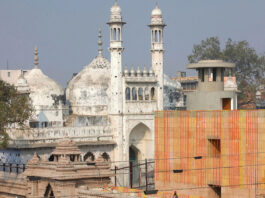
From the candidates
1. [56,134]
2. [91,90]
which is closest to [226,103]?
[56,134]

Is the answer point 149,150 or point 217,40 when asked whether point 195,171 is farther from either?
point 217,40

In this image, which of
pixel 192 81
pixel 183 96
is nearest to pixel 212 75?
pixel 183 96

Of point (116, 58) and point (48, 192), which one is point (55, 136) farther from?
point (48, 192)

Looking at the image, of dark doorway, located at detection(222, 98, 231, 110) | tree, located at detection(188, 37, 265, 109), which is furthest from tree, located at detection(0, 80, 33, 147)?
tree, located at detection(188, 37, 265, 109)

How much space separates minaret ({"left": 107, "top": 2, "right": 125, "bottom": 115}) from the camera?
47.6 m

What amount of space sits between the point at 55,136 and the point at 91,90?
6200mm

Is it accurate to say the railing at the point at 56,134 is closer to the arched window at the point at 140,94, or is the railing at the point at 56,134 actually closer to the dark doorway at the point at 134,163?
the dark doorway at the point at 134,163

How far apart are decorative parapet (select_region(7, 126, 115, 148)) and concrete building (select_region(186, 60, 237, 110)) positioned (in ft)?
40.8

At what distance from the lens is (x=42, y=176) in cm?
3116

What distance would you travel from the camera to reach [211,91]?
105 feet

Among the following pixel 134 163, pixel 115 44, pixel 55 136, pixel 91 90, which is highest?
pixel 115 44

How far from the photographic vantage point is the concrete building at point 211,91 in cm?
3197

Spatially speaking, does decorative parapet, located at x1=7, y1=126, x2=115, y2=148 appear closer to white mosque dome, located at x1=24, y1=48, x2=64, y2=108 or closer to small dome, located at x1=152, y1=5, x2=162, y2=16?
white mosque dome, located at x1=24, y1=48, x2=64, y2=108

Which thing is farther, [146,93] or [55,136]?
[146,93]
